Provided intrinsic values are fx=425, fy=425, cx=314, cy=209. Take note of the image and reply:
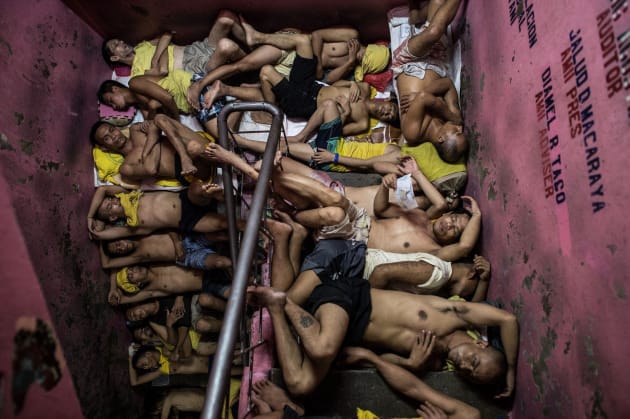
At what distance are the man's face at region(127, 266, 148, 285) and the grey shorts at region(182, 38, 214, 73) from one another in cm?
213

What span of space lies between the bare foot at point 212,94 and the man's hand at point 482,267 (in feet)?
9.30

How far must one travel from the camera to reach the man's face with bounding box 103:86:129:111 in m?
4.40

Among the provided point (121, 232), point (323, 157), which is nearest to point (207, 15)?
point (323, 157)

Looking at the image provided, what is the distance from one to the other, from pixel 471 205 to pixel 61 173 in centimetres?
362

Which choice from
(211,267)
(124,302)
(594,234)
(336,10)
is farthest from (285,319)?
(336,10)

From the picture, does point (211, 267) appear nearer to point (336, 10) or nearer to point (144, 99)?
point (144, 99)

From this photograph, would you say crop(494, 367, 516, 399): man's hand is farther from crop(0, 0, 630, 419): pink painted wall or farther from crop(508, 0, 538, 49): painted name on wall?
crop(508, 0, 538, 49): painted name on wall

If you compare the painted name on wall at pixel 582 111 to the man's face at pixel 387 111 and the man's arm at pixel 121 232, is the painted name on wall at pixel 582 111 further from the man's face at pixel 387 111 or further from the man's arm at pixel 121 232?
the man's arm at pixel 121 232

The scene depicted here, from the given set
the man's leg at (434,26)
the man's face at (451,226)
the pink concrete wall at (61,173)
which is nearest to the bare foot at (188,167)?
the pink concrete wall at (61,173)

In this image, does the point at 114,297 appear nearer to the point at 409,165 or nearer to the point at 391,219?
the point at 391,219

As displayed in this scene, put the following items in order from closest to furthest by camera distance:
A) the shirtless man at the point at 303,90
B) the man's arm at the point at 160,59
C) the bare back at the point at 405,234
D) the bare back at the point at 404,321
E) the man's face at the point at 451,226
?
the bare back at the point at 404,321, the man's face at the point at 451,226, the bare back at the point at 405,234, the shirtless man at the point at 303,90, the man's arm at the point at 160,59

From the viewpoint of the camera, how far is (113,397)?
433cm

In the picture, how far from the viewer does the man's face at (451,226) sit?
137 inches

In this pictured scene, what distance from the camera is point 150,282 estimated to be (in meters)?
4.36
